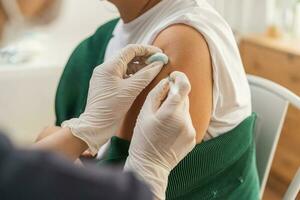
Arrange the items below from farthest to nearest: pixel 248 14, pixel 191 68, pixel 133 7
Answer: pixel 248 14 → pixel 133 7 → pixel 191 68

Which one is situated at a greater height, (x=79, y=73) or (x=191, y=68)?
(x=191, y=68)

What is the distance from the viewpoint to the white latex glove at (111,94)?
91 centimetres

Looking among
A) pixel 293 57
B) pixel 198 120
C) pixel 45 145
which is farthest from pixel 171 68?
pixel 293 57

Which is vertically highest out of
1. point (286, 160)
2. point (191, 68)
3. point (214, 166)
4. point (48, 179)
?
point (48, 179)

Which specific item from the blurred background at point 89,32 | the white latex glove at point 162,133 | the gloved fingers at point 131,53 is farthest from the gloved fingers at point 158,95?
the blurred background at point 89,32

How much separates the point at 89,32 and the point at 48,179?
227cm

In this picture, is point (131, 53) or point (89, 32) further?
point (89, 32)

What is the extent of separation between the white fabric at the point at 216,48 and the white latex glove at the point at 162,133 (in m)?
0.17

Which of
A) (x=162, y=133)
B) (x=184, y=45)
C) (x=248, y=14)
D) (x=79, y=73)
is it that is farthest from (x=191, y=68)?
(x=248, y=14)

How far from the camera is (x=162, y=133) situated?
80 cm

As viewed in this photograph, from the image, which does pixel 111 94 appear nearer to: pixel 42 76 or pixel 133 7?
pixel 133 7

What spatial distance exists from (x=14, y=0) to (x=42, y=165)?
51cm

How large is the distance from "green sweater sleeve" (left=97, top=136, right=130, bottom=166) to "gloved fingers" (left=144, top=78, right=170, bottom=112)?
17 cm

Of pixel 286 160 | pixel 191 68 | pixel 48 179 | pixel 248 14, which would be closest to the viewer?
pixel 48 179
